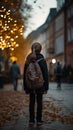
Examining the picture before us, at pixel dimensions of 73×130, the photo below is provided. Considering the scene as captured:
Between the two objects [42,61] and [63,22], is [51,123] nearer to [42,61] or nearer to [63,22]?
[42,61]

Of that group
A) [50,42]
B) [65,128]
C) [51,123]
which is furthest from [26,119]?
[50,42]

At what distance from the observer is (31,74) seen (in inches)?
444

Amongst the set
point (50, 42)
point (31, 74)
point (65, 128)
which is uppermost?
point (50, 42)

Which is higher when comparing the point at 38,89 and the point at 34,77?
the point at 34,77

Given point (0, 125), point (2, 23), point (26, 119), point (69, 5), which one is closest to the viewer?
point (0, 125)

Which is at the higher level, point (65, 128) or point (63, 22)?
point (63, 22)

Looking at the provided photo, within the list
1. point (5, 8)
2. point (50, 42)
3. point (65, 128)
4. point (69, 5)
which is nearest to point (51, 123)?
point (65, 128)

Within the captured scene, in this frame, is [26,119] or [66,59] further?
[66,59]

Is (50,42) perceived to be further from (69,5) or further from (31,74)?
(31,74)

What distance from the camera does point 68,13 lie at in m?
62.1

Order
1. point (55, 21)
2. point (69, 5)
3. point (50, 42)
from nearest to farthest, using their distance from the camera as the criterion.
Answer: point (69, 5), point (55, 21), point (50, 42)

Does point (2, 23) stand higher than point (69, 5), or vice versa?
point (69, 5)

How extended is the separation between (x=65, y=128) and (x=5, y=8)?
13592 millimetres

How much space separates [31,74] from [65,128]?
1.54 meters
